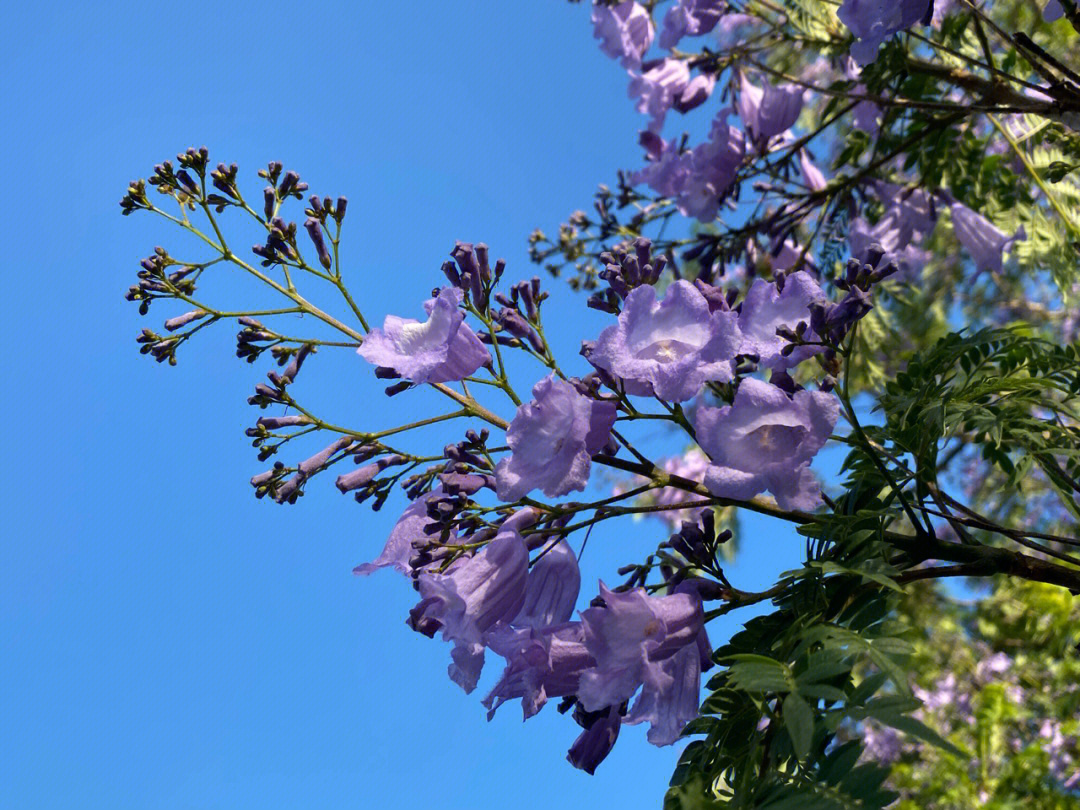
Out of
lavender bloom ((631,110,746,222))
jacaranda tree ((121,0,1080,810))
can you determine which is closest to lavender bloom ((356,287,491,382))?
jacaranda tree ((121,0,1080,810))

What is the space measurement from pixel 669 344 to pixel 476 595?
0.50 m

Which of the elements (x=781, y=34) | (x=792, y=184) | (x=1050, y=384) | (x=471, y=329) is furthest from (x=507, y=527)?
(x=781, y=34)

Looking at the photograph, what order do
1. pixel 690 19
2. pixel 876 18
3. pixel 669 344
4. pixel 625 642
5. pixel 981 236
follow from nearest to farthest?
1. pixel 625 642
2. pixel 669 344
3. pixel 876 18
4. pixel 690 19
5. pixel 981 236

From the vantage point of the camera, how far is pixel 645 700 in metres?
1.49

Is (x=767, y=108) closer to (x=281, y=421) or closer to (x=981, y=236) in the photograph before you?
(x=981, y=236)

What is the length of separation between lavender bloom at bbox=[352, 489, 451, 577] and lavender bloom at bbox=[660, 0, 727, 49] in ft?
7.74

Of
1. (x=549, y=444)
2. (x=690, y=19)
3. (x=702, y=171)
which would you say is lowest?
(x=549, y=444)

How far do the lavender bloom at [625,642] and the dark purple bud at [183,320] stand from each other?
1.01 m

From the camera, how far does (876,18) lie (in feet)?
6.07

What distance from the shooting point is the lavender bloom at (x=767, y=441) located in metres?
1.43

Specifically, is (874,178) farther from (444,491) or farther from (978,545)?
A: (444,491)

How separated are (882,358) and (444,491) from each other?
5.69 metres

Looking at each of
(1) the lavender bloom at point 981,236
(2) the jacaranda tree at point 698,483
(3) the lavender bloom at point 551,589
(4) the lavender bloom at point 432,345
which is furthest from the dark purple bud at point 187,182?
(1) the lavender bloom at point 981,236

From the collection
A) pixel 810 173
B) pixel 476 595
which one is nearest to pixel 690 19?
pixel 810 173
